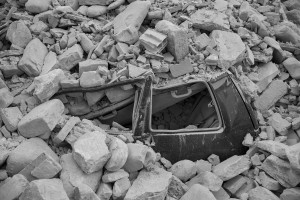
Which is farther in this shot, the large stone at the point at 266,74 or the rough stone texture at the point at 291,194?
the large stone at the point at 266,74

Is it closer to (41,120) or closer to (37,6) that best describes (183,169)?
(41,120)

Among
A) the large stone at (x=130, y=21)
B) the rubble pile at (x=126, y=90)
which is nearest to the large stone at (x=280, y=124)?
the rubble pile at (x=126, y=90)

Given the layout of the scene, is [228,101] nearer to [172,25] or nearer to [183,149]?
[183,149]

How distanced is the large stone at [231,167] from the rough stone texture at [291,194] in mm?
494

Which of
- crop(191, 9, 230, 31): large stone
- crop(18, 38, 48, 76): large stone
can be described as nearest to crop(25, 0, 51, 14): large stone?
crop(18, 38, 48, 76): large stone

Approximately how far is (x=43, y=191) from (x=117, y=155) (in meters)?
0.77

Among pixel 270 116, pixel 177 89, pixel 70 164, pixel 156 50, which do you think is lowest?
pixel 270 116

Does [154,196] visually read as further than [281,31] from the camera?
No

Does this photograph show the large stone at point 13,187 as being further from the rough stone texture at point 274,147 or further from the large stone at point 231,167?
the rough stone texture at point 274,147

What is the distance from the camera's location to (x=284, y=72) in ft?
18.0

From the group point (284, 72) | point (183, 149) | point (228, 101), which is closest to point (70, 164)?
point (183, 149)

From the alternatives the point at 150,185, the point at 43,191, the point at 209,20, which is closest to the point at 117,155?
the point at 150,185

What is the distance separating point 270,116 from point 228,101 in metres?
0.95

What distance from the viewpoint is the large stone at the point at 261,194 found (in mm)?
4121
